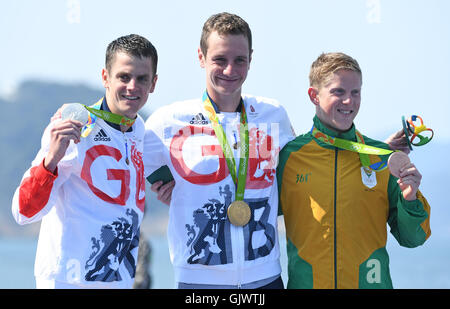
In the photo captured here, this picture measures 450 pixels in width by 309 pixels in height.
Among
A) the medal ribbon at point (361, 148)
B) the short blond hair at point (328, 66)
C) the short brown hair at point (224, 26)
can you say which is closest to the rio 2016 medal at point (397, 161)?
the medal ribbon at point (361, 148)

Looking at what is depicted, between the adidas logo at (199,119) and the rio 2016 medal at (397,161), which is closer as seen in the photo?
the rio 2016 medal at (397,161)

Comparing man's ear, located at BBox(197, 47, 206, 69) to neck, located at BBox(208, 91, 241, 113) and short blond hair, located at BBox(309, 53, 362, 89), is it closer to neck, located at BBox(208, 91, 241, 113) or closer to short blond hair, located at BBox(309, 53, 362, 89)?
neck, located at BBox(208, 91, 241, 113)

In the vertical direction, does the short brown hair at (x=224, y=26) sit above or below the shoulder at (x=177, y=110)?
above

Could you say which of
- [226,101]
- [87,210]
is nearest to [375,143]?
[226,101]

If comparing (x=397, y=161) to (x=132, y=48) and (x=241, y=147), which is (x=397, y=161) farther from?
(x=132, y=48)

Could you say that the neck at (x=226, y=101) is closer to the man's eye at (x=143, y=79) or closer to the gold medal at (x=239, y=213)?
the man's eye at (x=143, y=79)

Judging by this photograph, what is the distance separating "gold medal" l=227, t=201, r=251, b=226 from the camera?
417 cm

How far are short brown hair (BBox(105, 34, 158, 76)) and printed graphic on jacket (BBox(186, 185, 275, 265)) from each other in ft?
3.43

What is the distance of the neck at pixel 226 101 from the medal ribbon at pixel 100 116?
25.5 inches

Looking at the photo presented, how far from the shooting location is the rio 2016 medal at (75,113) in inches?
153

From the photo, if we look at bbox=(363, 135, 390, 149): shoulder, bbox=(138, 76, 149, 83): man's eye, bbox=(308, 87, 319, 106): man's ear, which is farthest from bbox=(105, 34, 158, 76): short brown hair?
bbox=(363, 135, 390, 149): shoulder

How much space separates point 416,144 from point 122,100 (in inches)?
83.1

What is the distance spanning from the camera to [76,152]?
155 inches
